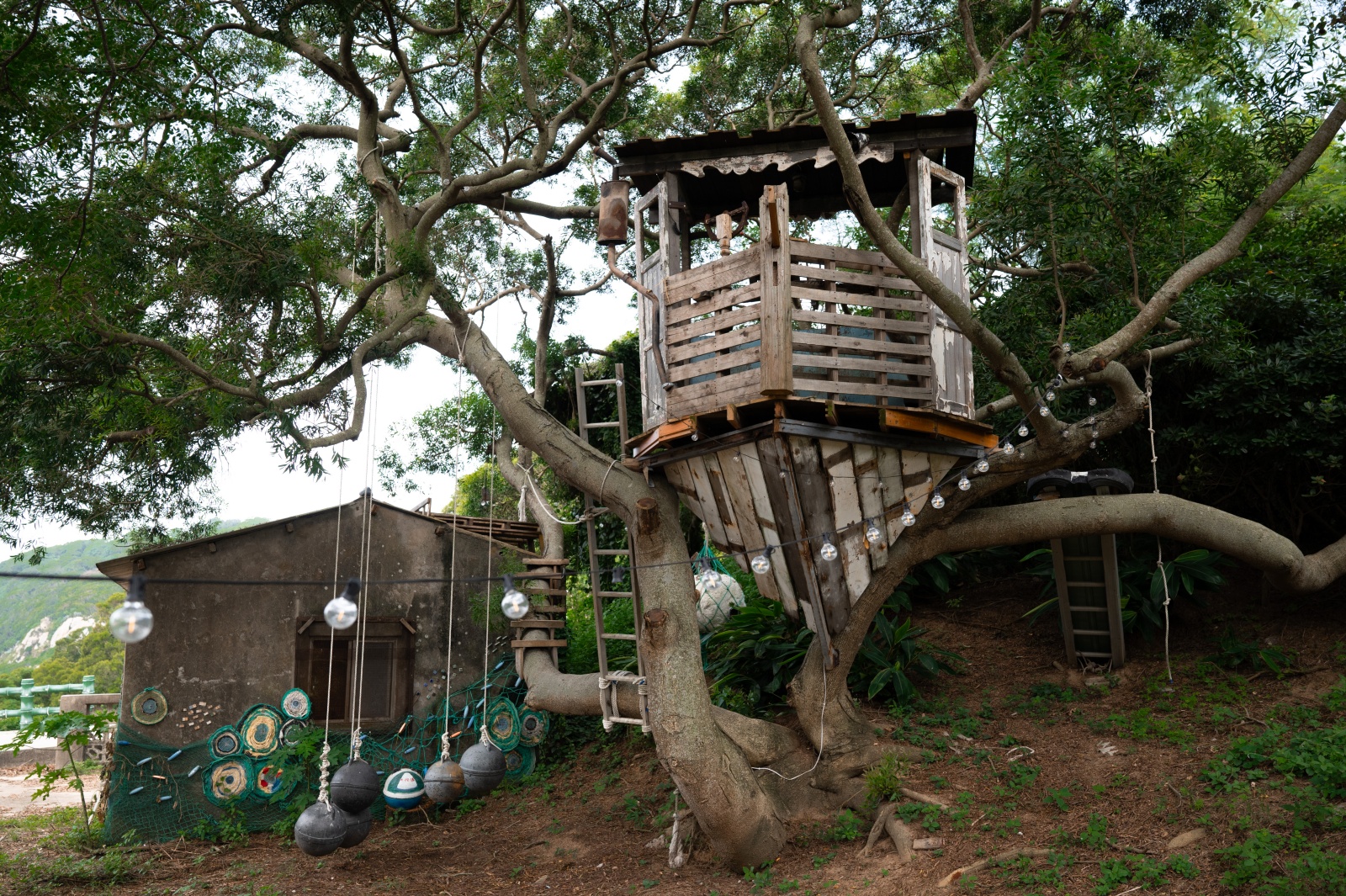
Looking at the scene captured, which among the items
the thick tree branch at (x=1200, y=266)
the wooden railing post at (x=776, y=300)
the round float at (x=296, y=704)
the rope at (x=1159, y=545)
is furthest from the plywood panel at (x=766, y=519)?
the round float at (x=296, y=704)

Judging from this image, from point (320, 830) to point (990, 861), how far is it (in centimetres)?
527

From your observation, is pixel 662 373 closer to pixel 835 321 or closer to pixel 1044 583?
pixel 835 321

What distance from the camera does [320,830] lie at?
25.1ft

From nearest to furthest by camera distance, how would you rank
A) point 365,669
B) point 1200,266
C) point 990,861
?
point 990,861 < point 1200,266 < point 365,669

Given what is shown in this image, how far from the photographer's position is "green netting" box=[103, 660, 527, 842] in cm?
1062

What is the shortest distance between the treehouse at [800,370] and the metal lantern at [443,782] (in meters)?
3.14

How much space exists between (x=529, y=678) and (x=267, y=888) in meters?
3.43

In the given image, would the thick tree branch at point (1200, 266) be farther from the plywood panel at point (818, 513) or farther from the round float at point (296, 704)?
the round float at point (296, 704)

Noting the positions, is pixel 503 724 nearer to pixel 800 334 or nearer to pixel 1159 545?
pixel 800 334

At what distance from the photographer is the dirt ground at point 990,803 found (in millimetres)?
7289

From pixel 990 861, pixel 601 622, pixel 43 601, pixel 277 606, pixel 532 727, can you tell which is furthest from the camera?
pixel 43 601

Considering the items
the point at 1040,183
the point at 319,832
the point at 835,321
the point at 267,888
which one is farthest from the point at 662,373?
the point at 267,888

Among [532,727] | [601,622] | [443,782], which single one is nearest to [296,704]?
[532,727]

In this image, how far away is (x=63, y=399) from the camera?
9234 mm
